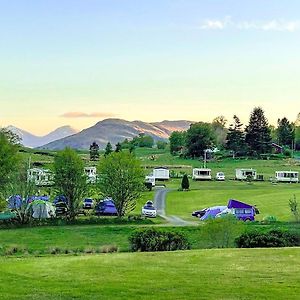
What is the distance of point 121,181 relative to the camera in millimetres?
41469

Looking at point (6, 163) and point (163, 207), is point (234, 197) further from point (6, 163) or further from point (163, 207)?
point (6, 163)

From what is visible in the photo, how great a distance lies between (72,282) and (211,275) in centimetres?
312

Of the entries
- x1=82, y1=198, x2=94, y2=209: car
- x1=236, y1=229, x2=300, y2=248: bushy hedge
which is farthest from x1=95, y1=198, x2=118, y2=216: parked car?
x1=236, y1=229, x2=300, y2=248: bushy hedge

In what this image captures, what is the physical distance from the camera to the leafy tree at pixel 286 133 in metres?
106

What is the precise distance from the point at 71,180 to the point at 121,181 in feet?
12.0

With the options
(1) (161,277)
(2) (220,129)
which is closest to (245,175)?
(1) (161,277)

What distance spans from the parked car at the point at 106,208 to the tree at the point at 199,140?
56.0 m

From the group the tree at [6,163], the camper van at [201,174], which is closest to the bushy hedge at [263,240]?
the tree at [6,163]

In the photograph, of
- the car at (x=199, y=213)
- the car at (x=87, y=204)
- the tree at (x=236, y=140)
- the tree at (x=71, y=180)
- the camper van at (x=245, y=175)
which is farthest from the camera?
the tree at (x=236, y=140)

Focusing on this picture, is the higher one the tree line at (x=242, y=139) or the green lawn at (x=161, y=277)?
the tree line at (x=242, y=139)

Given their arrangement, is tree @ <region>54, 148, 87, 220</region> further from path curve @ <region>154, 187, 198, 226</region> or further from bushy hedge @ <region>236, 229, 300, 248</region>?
bushy hedge @ <region>236, 229, 300, 248</region>

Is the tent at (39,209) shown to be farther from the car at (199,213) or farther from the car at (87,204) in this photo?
the car at (199,213)

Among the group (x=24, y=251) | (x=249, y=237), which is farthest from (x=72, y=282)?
(x=24, y=251)

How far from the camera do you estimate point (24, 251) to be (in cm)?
2375
